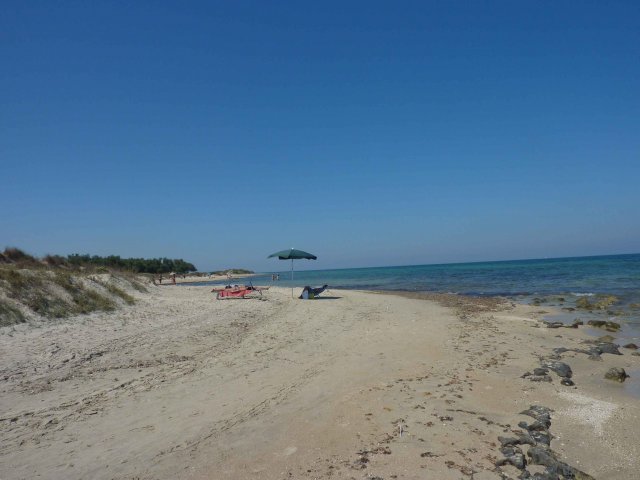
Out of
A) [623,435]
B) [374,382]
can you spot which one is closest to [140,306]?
[374,382]

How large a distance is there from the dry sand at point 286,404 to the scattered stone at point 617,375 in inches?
8.7

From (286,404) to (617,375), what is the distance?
21.7 feet

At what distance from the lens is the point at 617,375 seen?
25.6 feet

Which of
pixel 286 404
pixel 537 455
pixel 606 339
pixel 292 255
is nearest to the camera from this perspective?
pixel 537 455

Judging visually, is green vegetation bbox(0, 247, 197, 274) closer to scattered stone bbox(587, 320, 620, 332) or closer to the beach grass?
the beach grass

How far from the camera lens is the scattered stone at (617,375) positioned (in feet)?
25.5

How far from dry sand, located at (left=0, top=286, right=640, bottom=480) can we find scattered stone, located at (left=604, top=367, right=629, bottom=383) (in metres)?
0.22

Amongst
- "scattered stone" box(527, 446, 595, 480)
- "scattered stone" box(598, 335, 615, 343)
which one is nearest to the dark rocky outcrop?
"scattered stone" box(527, 446, 595, 480)

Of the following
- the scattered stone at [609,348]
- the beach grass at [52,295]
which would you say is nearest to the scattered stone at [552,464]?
the scattered stone at [609,348]

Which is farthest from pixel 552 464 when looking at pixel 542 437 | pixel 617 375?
pixel 617 375

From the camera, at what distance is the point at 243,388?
7000mm

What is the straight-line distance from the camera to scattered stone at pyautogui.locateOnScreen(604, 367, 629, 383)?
778 centimetres

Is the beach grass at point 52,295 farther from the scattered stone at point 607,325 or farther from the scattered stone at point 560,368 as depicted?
the scattered stone at point 607,325

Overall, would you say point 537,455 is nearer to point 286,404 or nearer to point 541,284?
point 286,404
